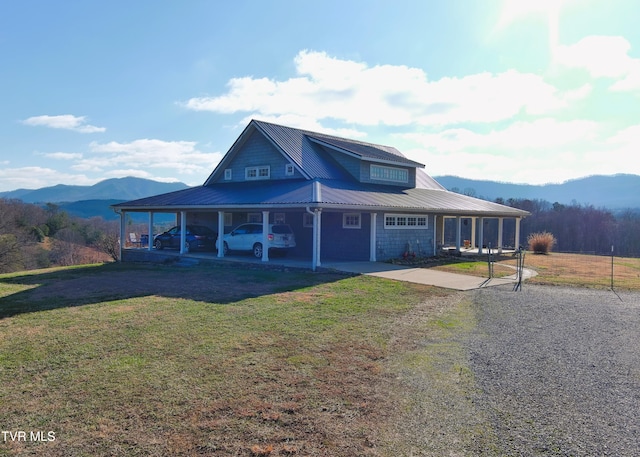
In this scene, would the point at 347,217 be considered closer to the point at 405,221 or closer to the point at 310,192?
the point at 405,221

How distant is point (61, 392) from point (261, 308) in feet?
16.7

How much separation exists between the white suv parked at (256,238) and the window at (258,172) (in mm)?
3901

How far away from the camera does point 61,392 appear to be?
5.21 m

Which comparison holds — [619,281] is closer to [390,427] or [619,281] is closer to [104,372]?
[390,427]

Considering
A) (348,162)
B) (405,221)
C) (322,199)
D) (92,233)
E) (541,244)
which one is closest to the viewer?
(322,199)

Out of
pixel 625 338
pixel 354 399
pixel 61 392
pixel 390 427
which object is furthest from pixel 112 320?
pixel 625 338

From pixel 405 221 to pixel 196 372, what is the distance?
55.1ft

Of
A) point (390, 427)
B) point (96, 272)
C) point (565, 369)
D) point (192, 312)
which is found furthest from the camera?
point (96, 272)

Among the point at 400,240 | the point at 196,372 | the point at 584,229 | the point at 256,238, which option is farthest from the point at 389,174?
the point at 584,229

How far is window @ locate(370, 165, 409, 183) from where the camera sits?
77.2 ft

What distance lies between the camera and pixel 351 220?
20922mm

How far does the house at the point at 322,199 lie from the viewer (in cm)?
1912

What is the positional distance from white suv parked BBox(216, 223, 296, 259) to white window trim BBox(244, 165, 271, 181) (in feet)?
12.8

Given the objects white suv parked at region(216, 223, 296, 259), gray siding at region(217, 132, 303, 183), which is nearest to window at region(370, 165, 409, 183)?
gray siding at region(217, 132, 303, 183)
